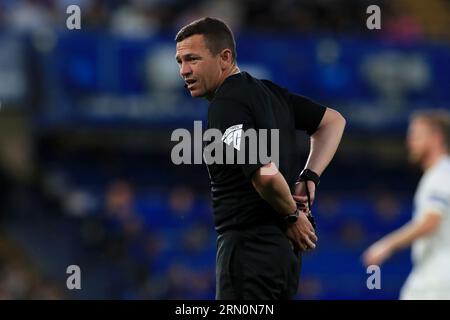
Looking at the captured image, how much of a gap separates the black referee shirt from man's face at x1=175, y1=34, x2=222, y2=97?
88mm

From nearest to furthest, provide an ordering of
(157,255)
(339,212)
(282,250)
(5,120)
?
(282,250)
(157,255)
(339,212)
(5,120)

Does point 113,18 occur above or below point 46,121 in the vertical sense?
above

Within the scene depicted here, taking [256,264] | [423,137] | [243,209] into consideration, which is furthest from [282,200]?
[423,137]

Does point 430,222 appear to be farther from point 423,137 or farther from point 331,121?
point 331,121

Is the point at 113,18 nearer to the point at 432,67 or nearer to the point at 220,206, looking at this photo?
the point at 432,67

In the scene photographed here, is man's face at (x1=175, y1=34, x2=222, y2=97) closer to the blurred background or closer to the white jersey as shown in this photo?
the white jersey

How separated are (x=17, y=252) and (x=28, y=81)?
2226mm

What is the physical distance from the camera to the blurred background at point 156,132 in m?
14.0

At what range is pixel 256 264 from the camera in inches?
208

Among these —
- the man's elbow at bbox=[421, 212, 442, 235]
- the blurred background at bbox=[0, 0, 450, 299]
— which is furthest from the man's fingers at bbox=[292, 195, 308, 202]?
the blurred background at bbox=[0, 0, 450, 299]

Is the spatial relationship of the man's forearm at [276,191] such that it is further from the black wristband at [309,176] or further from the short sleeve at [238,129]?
the black wristband at [309,176]

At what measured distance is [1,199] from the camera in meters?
15.1

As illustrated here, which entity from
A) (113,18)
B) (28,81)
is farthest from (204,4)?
(28,81)

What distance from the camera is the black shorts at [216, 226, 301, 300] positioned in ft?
17.4
